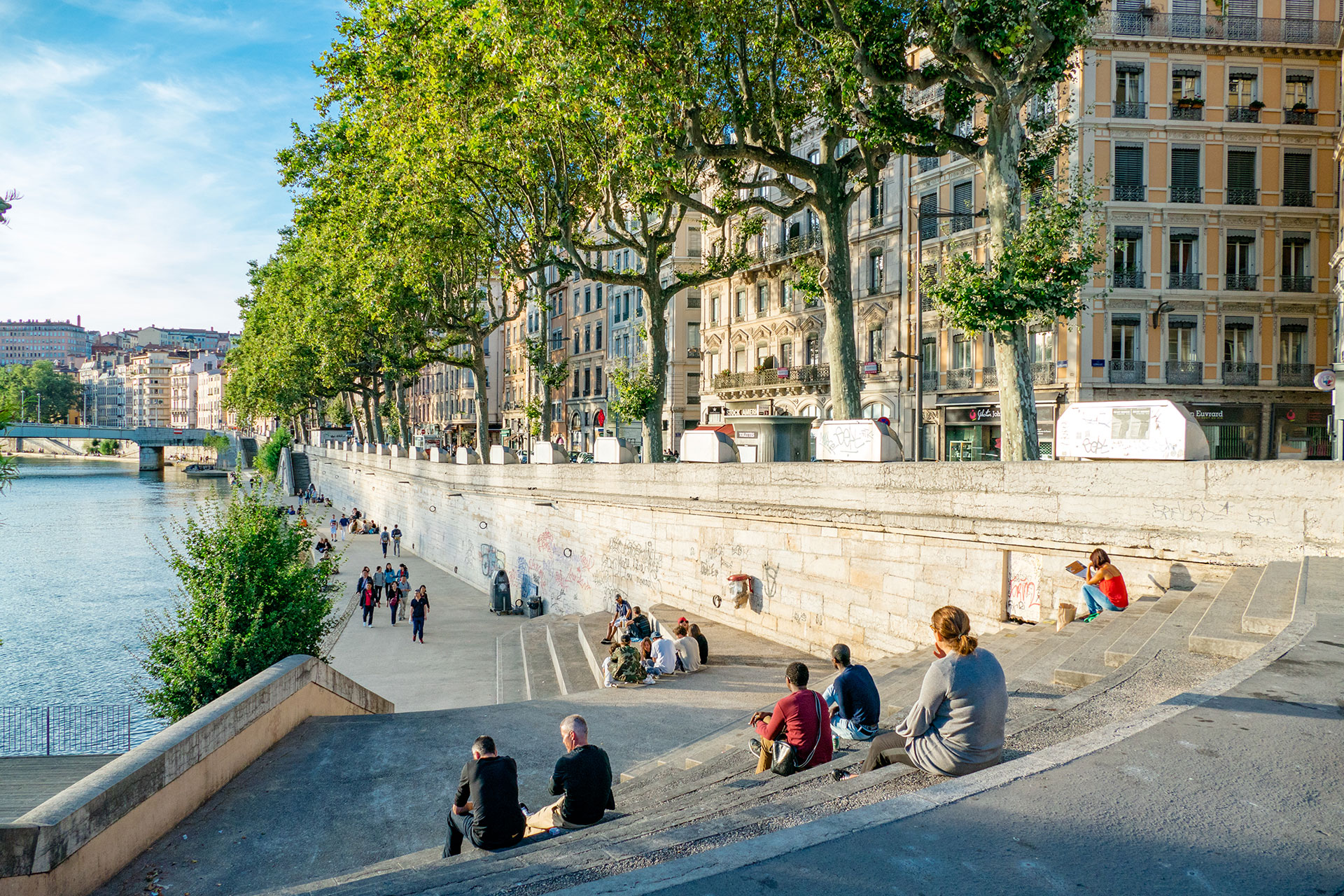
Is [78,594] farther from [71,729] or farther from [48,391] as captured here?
[48,391]

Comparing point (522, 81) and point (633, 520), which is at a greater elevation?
point (522, 81)

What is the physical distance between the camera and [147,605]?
30094 millimetres

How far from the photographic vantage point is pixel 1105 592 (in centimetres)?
902

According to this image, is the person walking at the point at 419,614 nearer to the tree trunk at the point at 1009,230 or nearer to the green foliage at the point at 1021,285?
the tree trunk at the point at 1009,230

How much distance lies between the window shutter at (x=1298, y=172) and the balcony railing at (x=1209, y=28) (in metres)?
3.45

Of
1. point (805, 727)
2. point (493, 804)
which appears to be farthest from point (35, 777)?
point (805, 727)

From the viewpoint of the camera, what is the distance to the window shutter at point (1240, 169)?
28172 mm

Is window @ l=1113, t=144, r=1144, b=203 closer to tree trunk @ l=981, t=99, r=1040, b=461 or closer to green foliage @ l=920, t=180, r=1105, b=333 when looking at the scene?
tree trunk @ l=981, t=99, r=1040, b=461

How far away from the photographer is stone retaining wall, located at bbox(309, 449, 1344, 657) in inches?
345

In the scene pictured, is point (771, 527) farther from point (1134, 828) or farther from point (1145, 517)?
point (1134, 828)

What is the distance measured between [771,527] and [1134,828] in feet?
37.3

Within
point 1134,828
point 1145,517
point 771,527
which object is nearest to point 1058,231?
point 1145,517

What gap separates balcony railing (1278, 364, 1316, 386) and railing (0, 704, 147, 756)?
3190cm

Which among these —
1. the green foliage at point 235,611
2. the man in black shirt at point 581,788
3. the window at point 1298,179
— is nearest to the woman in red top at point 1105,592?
the man in black shirt at point 581,788
